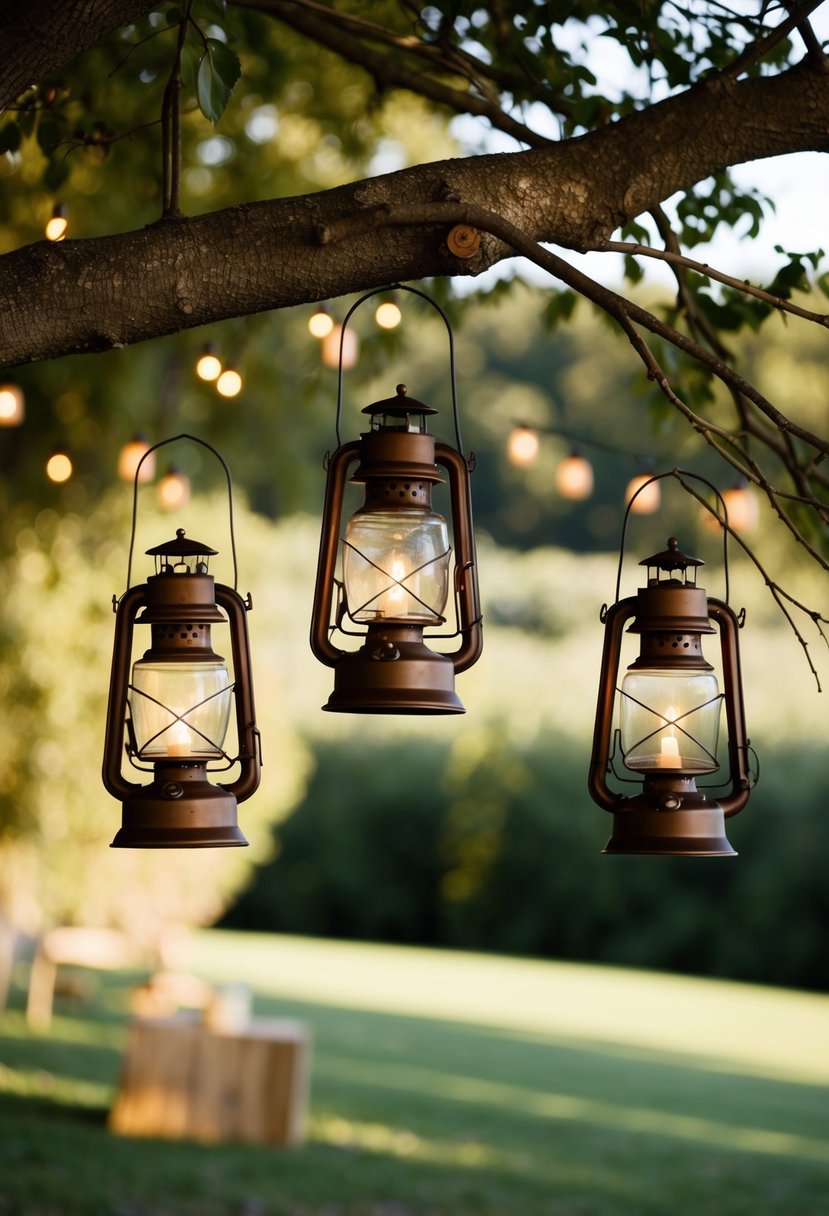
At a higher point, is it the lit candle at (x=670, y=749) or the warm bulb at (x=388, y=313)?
the warm bulb at (x=388, y=313)

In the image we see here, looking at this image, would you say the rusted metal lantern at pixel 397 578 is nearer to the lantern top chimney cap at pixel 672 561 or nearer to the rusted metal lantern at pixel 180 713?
the rusted metal lantern at pixel 180 713

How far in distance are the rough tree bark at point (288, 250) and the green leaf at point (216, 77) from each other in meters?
0.16

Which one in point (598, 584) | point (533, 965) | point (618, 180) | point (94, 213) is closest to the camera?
point (618, 180)

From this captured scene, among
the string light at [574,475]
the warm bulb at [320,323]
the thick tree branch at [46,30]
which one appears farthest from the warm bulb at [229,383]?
the string light at [574,475]

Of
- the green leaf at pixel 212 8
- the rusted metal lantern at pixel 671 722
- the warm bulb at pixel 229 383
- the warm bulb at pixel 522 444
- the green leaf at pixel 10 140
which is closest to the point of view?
the rusted metal lantern at pixel 671 722

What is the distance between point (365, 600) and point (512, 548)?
98.6ft

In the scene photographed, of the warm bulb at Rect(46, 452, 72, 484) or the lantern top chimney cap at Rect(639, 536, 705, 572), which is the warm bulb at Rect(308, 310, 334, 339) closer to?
the warm bulb at Rect(46, 452, 72, 484)

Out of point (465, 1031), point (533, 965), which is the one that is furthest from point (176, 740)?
point (533, 965)

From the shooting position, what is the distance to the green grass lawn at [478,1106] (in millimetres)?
5930

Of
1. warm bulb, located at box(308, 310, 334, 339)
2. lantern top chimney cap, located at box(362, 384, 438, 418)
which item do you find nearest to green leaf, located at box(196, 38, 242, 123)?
lantern top chimney cap, located at box(362, 384, 438, 418)

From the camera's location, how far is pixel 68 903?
10234 millimetres

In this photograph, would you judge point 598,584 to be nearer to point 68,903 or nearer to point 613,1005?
point 613,1005

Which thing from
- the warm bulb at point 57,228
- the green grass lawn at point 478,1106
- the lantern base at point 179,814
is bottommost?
the green grass lawn at point 478,1106

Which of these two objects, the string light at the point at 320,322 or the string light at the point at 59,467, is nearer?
the string light at the point at 59,467
